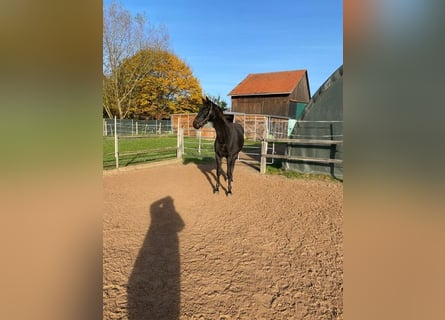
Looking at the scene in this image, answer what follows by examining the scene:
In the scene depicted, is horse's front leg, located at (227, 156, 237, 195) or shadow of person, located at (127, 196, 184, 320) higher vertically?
horse's front leg, located at (227, 156, 237, 195)

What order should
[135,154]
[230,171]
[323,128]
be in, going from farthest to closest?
1. [135,154]
2. [323,128]
3. [230,171]

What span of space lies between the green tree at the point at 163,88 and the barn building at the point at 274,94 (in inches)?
220

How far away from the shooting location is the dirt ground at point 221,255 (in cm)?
219

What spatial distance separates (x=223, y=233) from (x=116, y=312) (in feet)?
5.92

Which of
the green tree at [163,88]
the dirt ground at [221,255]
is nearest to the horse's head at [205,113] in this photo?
the dirt ground at [221,255]

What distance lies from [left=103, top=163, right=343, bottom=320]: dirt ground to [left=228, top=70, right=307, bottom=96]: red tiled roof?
96.7 ft

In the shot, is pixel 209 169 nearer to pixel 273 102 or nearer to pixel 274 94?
pixel 273 102

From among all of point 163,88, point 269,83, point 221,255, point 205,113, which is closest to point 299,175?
point 205,113

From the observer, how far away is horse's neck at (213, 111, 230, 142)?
19.2 ft

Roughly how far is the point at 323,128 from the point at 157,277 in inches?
261

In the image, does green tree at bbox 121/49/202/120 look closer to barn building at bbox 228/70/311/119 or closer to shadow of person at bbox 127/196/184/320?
barn building at bbox 228/70/311/119

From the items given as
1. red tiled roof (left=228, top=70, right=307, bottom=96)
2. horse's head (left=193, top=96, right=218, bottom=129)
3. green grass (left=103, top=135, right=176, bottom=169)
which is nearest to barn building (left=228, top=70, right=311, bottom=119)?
red tiled roof (left=228, top=70, right=307, bottom=96)

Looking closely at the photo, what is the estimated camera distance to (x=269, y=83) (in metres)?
35.0
